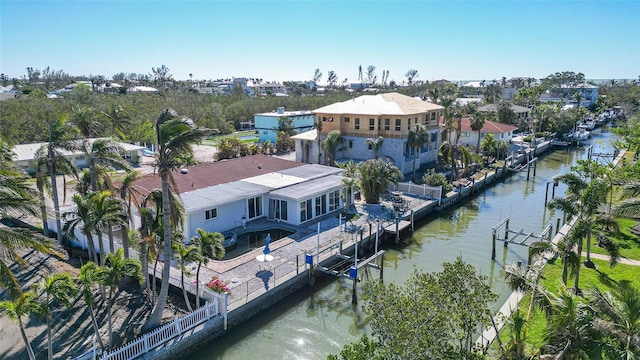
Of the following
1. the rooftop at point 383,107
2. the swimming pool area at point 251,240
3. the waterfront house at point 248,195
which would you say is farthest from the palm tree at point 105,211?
the rooftop at point 383,107

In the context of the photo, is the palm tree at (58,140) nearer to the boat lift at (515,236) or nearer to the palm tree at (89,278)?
the palm tree at (89,278)

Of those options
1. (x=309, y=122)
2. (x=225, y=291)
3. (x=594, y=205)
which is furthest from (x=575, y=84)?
(x=225, y=291)

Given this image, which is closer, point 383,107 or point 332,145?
point 332,145

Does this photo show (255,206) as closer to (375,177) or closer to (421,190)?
(375,177)

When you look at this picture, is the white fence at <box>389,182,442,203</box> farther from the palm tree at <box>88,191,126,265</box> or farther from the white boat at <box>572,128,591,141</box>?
the white boat at <box>572,128,591,141</box>

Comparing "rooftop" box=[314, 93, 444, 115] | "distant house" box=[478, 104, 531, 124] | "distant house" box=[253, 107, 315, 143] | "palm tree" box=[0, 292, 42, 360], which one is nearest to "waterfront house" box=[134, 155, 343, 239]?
"palm tree" box=[0, 292, 42, 360]

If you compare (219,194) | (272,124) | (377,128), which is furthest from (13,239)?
(272,124)
